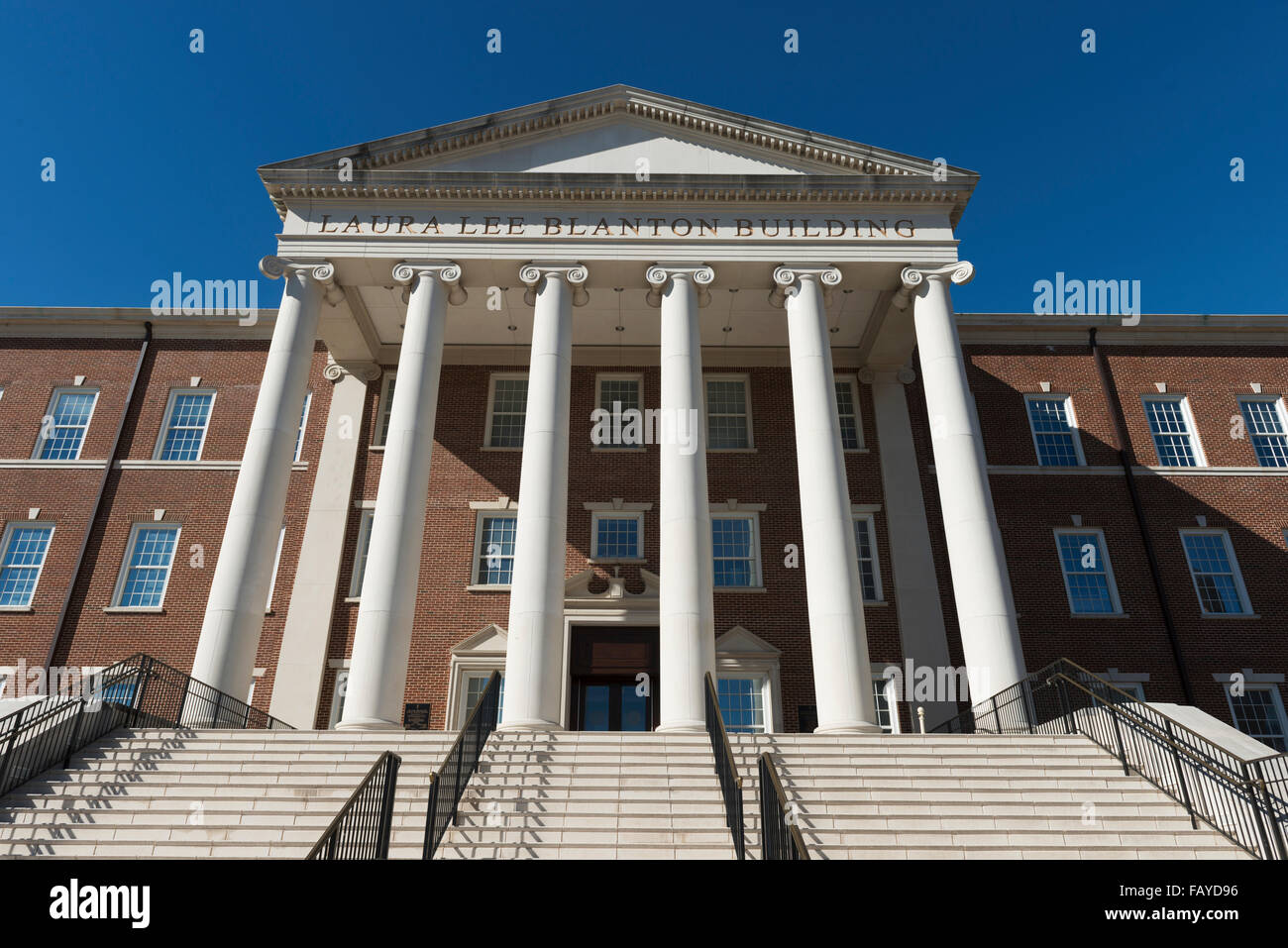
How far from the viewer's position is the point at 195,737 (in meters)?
13.8

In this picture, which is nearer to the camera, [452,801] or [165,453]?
[452,801]

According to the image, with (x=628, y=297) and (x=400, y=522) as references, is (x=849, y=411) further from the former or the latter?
(x=400, y=522)

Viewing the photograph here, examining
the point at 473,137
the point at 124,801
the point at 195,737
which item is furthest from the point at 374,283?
the point at 124,801

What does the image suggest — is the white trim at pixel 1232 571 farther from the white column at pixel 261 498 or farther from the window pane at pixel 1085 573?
the white column at pixel 261 498

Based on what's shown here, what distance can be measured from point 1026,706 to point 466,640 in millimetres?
12986

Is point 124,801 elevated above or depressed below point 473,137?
below

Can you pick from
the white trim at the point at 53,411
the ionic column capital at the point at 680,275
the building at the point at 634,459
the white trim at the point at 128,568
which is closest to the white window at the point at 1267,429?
the building at the point at 634,459

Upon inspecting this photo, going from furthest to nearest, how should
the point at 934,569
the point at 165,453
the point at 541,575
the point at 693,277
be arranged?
the point at 165,453 < the point at 934,569 < the point at 693,277 < the point at 541,575

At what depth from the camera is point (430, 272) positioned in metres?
20.8

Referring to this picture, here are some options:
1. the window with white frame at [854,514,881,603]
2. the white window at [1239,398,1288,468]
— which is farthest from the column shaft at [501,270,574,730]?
the white window at [1239,398,1288,468]

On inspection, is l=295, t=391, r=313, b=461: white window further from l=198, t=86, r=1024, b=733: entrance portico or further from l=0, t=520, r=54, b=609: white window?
l=0, t=520, r=54, b=609: white window

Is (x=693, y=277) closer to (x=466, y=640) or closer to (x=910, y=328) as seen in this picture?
(x=910, y=328)

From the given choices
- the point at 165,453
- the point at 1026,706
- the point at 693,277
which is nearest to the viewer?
the point at 1026,706

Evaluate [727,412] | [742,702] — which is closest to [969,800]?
[742,702]
